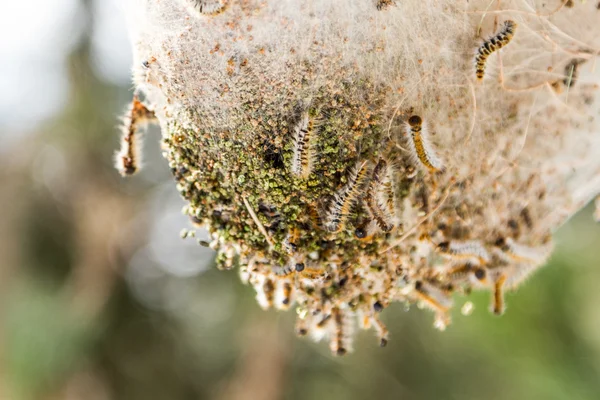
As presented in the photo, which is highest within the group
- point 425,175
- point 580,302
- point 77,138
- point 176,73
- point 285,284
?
point 77,138

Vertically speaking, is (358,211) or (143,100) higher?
(143,100)

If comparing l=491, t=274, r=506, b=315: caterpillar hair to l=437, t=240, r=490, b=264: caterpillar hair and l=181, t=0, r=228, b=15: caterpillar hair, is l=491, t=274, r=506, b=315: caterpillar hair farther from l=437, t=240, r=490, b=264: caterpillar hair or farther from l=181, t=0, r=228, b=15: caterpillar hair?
l=181, t=0, r=228, b=15: caterpillar hair

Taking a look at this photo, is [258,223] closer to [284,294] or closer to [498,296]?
[284,294]

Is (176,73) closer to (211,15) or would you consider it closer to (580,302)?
(211,15)

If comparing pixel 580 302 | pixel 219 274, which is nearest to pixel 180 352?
pixel 219 274

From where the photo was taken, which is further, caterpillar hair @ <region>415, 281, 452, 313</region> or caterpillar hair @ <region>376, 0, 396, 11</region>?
caterpillar hair @ <region>415, 281, 452, 313</region>

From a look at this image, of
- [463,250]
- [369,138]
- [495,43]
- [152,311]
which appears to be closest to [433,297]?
[463,250]

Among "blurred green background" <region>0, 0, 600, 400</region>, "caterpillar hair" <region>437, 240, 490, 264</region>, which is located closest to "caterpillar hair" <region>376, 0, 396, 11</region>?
"caterpillar hair" <region>437, 240, 490, 264</region>
